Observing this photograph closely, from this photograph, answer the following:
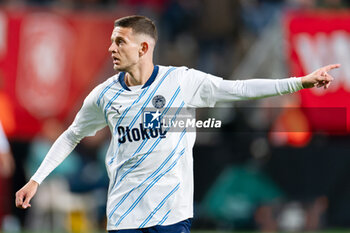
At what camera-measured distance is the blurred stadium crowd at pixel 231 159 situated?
12812 millimetres

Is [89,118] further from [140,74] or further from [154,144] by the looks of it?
[154,144]

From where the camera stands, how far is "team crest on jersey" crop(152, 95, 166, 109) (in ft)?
22.0

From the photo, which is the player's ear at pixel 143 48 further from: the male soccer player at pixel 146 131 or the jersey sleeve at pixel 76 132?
the jersey sleeve at pixel 76 132

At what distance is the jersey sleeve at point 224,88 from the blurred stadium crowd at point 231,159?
6273mm

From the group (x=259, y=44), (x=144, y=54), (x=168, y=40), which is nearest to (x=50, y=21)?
(x=168, y=40)

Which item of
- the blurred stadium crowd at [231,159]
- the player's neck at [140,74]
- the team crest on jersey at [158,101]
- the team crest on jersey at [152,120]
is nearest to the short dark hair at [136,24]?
the player's neck at [140,74]

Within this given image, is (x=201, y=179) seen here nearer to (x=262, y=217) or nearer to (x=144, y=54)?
(x=262, y=217)

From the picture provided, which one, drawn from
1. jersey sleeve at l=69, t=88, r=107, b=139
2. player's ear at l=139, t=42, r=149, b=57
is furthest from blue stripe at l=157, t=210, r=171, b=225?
player's ear at l=139, t=42, r=149, b=57

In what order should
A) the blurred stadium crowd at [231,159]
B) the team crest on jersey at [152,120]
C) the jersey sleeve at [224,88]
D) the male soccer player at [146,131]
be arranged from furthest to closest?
1. the blurred stadium crowd at [231,159]
2. the team crest on jersey at [152,120]
3. the male soccer player at [146,131]
4. the jersey sleeve at [224,88]

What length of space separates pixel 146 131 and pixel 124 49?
670 millimetres

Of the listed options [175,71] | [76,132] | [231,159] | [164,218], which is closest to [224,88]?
[175,71]

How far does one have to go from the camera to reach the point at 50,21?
14250 millimetres

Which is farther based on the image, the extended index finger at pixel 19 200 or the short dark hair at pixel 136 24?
the short dark hair at pixel 136 24

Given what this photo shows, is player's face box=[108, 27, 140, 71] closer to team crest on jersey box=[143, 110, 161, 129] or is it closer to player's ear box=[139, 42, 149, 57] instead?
player's ear box=[139, 42, 149, 57]
